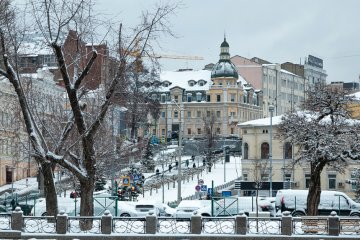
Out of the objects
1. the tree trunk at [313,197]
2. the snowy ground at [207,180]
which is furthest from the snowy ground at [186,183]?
the tree trunk at [313,197]

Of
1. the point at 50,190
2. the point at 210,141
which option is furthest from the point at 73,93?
the point at 210,141

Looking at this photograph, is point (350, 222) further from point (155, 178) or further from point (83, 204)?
point (155, 178)

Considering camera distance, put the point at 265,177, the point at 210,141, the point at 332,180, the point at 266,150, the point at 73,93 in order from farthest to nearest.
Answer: the point at 210,141, the point at 266,150, the point at 265,177, the point at 332,180, the point at 73,93

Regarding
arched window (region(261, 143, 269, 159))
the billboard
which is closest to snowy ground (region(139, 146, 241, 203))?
arched window (region(261, 143, 269, 159))

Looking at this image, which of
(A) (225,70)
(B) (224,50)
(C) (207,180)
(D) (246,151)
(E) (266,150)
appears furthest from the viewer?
(B) (224,50)

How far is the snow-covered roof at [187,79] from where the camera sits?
402 ft

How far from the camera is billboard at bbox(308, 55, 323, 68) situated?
161 metres

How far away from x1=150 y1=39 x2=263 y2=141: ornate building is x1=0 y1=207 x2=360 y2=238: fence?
3397 inches

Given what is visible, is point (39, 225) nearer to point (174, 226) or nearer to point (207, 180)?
point (174, 226)

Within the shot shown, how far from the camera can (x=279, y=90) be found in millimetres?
138000

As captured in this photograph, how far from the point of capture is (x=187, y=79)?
407 ft

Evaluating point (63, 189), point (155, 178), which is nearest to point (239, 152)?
point (155, 178)

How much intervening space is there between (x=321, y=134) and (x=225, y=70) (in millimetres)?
77475

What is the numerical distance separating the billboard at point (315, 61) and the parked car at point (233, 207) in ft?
395
